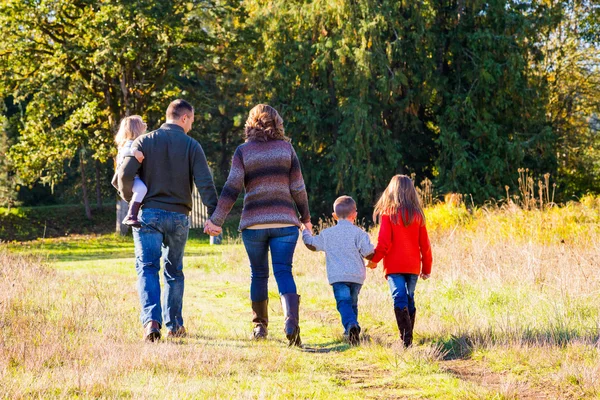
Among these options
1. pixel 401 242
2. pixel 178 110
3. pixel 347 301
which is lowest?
pixel 347 301

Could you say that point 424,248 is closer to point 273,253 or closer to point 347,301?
point 347,301

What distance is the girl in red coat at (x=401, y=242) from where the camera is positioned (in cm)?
683

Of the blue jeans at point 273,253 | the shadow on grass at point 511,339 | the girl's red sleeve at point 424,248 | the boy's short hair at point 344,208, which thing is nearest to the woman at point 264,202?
the blue jeans at point 273,253

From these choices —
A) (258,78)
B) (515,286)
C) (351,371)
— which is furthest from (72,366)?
(258,78)

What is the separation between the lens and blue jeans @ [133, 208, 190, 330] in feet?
22.8

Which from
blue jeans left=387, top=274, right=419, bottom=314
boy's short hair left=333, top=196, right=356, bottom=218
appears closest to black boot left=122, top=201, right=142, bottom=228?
boy's short hair left=333, top=196, right=356, bottom=218

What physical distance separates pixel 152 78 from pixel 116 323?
21619 mm

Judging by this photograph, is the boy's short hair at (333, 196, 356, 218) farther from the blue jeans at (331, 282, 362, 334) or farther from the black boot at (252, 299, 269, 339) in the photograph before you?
the black boot at (252, 299, 269, 339)

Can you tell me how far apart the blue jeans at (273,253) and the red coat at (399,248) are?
759 mm

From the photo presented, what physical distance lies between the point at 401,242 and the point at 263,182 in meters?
1.31

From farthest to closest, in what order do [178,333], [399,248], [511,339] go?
1. [178,333]
2. [399,248]
3. [511,339]

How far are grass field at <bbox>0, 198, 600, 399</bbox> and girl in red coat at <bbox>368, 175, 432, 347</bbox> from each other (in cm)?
48

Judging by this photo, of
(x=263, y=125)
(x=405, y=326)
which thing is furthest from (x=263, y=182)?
(x=405, y=326)

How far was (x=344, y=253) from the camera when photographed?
23.4ft
